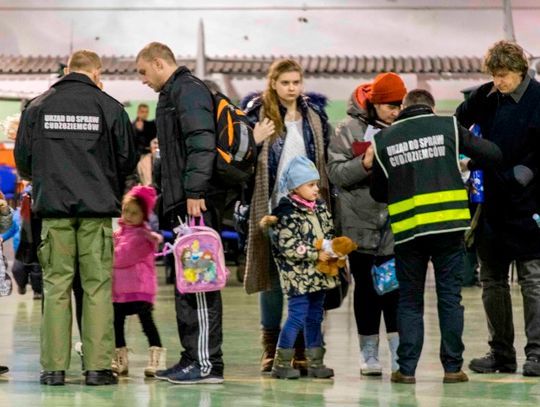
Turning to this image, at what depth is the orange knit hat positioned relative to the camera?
679 centimetres

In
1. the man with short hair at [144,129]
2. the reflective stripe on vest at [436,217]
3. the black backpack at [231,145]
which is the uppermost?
the man with short hair at [144,129]

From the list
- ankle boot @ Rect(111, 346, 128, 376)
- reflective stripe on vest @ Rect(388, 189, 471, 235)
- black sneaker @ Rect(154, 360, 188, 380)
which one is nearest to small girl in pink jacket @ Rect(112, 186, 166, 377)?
ankle boot @ Rect(111, 346, 128, 376)

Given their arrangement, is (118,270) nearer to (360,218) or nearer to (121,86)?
(360,218)

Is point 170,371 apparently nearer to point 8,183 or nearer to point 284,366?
point 284,366

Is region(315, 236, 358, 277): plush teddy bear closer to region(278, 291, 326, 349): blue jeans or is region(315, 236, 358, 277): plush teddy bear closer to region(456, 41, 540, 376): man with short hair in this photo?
region(278, 291, 326, 349): blue jeans

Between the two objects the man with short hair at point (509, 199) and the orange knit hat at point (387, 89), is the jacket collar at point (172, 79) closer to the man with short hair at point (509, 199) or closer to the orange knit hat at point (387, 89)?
the orange knit hat at point (387, 89)

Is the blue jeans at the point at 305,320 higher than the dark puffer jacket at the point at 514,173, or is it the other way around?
the dark puffer jacket at the point at 514,173

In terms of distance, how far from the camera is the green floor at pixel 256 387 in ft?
19.5

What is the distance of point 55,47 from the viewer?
57.3 feet

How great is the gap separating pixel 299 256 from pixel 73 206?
1.07 m

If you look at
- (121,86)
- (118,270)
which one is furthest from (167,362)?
(121,86)

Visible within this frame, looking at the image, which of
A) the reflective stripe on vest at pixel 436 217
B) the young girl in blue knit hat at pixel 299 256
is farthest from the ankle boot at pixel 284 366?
the reflective stripe on vest at pixel 436 217

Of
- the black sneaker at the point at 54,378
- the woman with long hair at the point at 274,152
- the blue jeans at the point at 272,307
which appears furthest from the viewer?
Answer: the blue jeans at the point at 272,307

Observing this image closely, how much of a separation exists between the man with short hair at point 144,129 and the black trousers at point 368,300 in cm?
739
